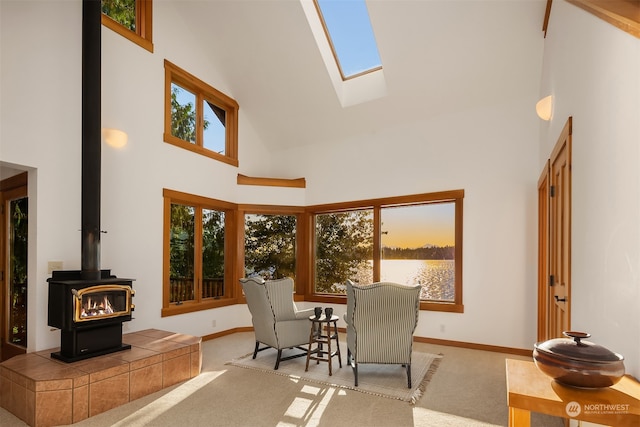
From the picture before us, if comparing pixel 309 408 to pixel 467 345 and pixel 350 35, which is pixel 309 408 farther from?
pixel 350 35

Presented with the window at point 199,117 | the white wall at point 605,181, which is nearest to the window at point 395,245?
the window at point 199,117

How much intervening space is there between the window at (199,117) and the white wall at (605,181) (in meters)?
4.69

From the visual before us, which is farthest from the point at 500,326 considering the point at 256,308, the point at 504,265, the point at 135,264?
the point at 135,264

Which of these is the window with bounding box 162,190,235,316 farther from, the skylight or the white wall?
the white wall

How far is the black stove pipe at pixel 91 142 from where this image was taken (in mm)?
3672

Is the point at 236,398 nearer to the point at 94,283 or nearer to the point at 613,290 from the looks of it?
the point at 94,283

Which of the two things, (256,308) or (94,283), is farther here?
(256,308)

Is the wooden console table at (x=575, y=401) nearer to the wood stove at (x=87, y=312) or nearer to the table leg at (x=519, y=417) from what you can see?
the table leg at (x=519, y=417)

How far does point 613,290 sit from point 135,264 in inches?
184

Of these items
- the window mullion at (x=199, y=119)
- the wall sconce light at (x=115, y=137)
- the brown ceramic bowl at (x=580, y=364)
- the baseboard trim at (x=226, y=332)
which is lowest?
the baseboard trim at (x=226, y=332)

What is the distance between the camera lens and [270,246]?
22.3 ft

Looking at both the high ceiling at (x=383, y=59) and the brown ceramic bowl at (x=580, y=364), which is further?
the high ceiling at (x=383, y=59)

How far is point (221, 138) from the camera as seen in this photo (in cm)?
646

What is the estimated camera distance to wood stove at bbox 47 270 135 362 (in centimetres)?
341
